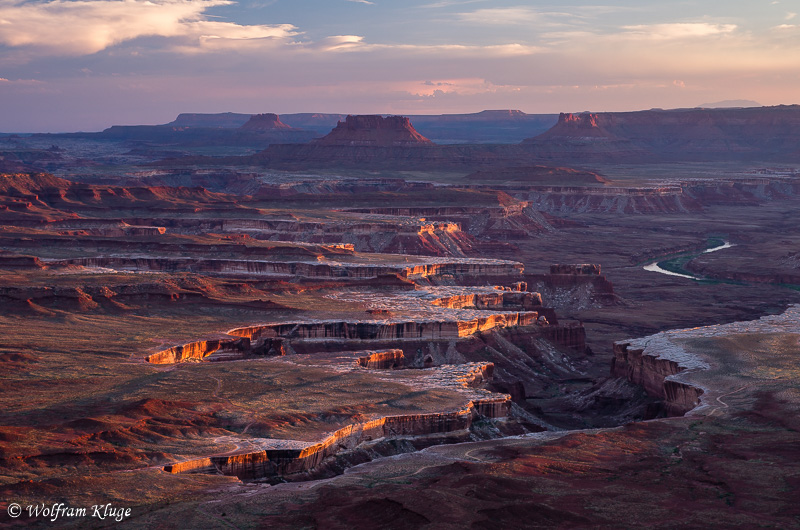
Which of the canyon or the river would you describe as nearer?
the canyon

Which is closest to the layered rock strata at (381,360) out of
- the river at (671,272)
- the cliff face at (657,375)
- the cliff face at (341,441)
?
the cliff face at (341,441)

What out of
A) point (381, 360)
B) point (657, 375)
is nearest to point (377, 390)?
point (381, 360)

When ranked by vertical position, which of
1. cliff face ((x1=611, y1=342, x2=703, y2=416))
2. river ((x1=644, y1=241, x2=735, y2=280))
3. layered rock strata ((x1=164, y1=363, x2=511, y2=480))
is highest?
layered rock strata ((x1=164, y1=363, x2=511, y2=480))

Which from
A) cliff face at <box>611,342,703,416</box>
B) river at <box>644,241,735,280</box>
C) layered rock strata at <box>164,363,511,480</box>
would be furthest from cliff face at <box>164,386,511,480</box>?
river at <box>644,241,735,280</box>

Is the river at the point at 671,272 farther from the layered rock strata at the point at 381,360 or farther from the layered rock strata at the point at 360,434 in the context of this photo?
Answer: the layered rock strata at the point at 360,434

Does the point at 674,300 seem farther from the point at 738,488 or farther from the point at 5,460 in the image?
the point at 5,460

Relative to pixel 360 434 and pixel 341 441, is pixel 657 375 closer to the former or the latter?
pixel 360 434

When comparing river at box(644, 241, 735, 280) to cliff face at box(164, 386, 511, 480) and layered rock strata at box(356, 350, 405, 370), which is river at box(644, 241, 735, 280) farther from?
cliff face at box(164, 386, 511, 480)

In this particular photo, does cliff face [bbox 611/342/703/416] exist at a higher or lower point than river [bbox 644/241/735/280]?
higher

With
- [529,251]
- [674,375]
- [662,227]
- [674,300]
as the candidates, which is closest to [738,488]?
[674,375]

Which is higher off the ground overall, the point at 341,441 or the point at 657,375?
the point at 341,441

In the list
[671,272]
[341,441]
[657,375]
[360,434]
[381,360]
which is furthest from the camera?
[671,272]
